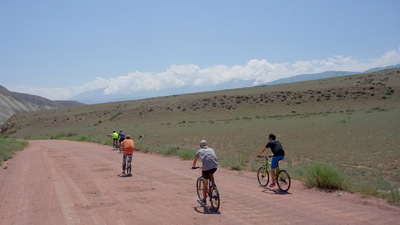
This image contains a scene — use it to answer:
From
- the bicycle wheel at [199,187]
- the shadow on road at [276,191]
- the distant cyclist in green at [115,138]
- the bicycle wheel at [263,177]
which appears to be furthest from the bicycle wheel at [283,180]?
the distant cyclist in green at [115,138]

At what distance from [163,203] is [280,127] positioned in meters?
32.7

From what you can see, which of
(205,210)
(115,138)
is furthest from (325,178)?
(115,138)

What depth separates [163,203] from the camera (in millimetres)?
9711

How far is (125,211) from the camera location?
8906 millimetres

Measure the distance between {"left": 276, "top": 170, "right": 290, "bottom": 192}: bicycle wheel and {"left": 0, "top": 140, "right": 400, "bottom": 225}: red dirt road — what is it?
29 centimetres

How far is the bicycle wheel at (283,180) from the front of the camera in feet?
36.5

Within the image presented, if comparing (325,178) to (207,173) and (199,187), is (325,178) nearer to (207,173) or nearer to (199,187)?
(199,187)

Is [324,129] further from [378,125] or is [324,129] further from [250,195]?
[250,195]

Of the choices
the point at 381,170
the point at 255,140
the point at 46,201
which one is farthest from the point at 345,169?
the point at 255,140

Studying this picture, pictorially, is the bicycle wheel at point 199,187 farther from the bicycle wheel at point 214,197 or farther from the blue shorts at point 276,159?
the blue shorts at point 276,159

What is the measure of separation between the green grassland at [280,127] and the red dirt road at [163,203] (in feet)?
7.90

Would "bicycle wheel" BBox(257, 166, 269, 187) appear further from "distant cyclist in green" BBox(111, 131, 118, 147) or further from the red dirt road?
"distant cyclist in green" BBox(111, 131, 118, 147)

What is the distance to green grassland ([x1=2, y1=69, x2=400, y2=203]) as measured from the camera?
1983 centimetres

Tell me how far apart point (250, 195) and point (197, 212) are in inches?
96.1
